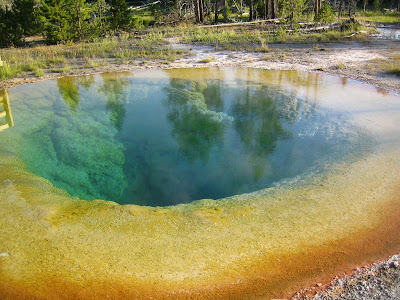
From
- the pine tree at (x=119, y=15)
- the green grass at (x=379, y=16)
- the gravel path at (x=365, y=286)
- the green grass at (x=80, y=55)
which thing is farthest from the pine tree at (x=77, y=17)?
the gravel path at (x=365, y=286)

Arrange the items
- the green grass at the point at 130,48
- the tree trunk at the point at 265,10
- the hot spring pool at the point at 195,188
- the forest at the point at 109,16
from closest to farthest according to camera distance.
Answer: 1. the hot spring pool at the point at 195,188
2. the green grass at the point at 130,48
3. the forest at the point at 109,16
4. the tree trunk at the point at 265,10

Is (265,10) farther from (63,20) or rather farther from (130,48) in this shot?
(63,20)

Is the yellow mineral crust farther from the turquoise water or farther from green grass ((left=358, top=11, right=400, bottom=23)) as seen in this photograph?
green grass ((left=358, top=11, right=400, bottom=23))

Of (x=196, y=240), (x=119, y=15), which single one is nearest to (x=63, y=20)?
(x=119, y=15)

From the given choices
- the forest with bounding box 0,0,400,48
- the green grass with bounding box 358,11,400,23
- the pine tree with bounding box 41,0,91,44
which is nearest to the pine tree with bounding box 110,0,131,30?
the forest with bounding box 0,0,400,48

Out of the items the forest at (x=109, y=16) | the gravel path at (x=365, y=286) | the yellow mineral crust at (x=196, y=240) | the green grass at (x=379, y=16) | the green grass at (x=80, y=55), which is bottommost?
the gravel path at (x=365, y=286)

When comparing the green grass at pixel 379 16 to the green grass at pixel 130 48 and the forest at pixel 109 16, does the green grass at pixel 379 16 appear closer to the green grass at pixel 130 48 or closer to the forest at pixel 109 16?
the forest at pixel 109 16

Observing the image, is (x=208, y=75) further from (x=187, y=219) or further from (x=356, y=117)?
(x=187, y=219)
